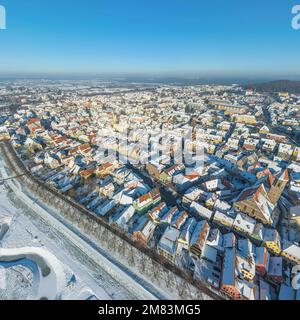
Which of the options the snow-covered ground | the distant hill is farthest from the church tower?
the distant hill

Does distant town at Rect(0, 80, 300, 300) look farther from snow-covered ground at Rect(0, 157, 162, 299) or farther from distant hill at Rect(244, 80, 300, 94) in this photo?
distant hill at Rect(244, 80, 300, 94)

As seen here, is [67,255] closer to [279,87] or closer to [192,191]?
[192,191]

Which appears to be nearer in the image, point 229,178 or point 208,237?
point 208,237

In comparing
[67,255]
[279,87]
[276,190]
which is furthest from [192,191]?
[279,87]

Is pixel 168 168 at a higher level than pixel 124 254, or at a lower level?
higher

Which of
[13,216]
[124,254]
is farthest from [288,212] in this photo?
[13,216]

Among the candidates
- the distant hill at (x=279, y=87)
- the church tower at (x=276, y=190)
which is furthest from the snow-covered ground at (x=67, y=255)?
the distant hill at (x=279, y=87)
